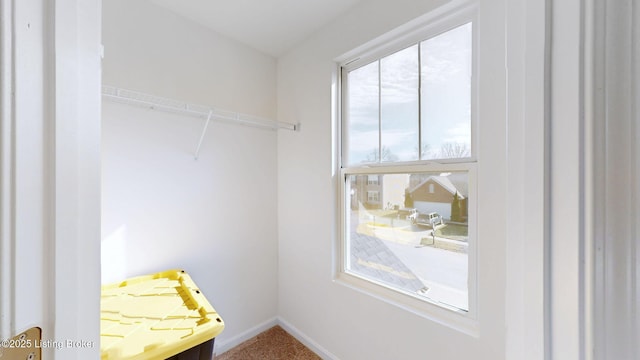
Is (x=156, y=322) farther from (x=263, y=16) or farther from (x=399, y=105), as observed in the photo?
(x=263, y=16)

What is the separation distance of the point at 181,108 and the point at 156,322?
120 cm

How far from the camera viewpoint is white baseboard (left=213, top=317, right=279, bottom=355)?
1881 millimetres

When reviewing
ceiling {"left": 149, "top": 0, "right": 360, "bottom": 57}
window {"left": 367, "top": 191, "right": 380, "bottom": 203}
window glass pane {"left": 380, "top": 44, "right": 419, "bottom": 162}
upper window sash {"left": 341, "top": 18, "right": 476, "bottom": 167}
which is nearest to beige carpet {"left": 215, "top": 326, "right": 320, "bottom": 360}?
window {"left": 367, "top": 191, "right": 380, "bottom": 203}

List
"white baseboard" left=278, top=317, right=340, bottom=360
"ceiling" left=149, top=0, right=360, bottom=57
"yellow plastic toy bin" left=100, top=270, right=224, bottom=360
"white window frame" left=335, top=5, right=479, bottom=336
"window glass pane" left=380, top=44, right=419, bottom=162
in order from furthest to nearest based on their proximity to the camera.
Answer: "white baseboard" left=278, top=317, right=340, bottom=360, "ceiling" left=149, top=0, right=360, bottom=57, "window glass pane" left=380, top=44, right=419, bottom=162, "white window frame" left=335, top=5, right=479, bottom=336, "yellow plastic toy bin" left=100, top=270, right=224, bottom=360

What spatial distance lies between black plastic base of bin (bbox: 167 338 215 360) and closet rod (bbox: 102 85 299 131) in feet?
4.15

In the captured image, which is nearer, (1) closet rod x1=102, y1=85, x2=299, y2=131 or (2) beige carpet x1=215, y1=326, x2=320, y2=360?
(1) closet rod x1=102, y1=85, x2=299, y2=131

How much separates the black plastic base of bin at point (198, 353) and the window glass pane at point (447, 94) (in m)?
1.42

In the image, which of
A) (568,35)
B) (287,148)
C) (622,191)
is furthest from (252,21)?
(622,191)

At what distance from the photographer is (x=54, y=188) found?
1.10ft

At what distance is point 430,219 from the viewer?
141 centimetres

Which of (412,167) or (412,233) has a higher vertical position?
(412,167)

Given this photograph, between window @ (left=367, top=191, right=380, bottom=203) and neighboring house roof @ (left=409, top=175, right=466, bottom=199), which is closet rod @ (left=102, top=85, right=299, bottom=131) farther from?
neighboring house roof @ (left=409, top=175, right=466, bottom=199)

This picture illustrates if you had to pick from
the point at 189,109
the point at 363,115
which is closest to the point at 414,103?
the point at 363,115

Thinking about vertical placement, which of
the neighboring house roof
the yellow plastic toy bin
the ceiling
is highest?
the ceiling
